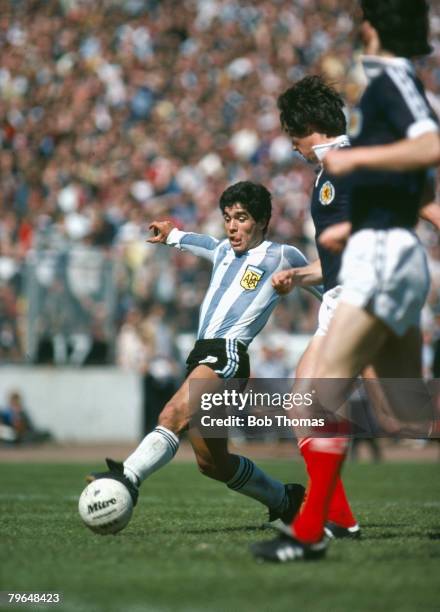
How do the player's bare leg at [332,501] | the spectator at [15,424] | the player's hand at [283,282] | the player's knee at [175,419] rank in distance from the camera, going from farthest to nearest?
the spectator at [15,424]
the player's knee at [175,419]
the player's bare leg at [332,501]
the player's hand at [283,282]

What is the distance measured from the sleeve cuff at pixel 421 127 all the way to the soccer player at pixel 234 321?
7.23 ft

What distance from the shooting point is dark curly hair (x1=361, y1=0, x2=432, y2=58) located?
540 centimetres

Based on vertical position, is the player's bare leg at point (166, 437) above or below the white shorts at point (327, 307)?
below

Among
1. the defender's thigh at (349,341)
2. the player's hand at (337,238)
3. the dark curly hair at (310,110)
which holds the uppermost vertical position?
the dark curly hair at (310,110)

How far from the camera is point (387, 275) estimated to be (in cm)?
536

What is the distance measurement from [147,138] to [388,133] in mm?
16549

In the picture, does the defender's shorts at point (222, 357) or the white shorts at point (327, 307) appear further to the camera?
the defender's shorts at point (222, 357)

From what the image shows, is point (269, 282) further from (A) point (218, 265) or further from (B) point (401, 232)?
(B) point (401, 232)

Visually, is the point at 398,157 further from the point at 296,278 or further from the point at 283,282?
the point at 296,278

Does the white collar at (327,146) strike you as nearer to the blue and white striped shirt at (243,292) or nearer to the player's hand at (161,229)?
the blue and white striped shirt at (243,292)

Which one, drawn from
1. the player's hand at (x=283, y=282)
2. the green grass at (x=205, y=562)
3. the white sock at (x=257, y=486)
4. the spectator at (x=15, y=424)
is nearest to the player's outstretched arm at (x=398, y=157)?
the player's hand at (x=283, y=282)

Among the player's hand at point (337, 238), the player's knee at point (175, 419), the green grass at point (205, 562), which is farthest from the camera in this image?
the player's knee at point (175, 419)

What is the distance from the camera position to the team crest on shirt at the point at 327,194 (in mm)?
6809

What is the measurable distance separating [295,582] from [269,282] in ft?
9.86
